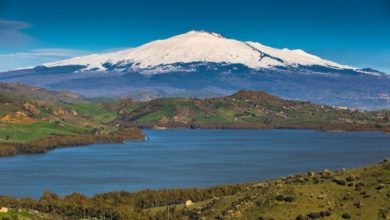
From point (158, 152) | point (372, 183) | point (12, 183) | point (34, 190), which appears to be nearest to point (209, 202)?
point (372, 183)

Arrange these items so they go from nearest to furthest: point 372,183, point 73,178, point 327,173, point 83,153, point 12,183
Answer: point 372,183 < point 327,173 < point 12,183 < point 73,178 < point 83,153

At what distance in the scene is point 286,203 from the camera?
67938 millimetres

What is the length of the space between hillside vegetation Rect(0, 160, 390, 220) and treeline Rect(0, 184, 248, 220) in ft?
0.35

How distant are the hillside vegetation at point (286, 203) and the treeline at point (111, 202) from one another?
11cm

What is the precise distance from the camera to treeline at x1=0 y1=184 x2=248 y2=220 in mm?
73438

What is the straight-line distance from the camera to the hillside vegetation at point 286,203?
6556 cm

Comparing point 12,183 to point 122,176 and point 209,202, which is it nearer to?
point 122,176

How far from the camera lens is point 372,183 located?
7175 cm

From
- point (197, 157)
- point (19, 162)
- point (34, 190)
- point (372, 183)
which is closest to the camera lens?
point (372, 183)

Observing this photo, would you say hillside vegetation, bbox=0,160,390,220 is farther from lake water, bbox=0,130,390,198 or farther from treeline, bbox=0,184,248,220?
lake water, bbox=0,130,390,198

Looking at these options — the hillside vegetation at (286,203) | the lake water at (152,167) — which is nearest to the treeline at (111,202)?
the hillside vegetation at (286,203)

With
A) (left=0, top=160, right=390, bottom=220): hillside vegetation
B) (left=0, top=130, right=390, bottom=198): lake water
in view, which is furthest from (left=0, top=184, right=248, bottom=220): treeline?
(left=0, top=130, right=390, bottom=198): lake water

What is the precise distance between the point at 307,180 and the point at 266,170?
67.5 meters

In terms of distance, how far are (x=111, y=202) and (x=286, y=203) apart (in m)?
25.5
